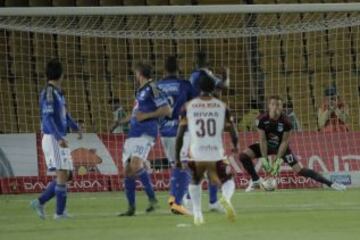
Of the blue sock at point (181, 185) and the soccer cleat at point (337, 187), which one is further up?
the blue sock at point (181, 185)

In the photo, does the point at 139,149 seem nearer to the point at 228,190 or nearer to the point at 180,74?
the point at 228,190

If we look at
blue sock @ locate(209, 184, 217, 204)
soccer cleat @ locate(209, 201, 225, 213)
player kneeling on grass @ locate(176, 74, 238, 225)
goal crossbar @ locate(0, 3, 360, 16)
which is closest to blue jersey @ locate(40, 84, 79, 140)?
player kneeling on grass @ locate(176, 74, 238, 225)

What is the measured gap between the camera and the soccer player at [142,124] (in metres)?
13.4

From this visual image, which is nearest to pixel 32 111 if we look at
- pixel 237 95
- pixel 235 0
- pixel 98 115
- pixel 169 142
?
pixel 98 115

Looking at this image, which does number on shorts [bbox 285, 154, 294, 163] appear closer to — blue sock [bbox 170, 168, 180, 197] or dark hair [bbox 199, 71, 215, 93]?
blue sock [bbox 170, 168, 180, 197]

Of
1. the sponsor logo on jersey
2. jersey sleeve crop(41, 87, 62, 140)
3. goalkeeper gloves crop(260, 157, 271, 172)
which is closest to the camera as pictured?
A: jersey sleeve crop(41, 87, 62, 140)

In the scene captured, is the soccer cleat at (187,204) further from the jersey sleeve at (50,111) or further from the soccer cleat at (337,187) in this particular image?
the soccer cleat at (337,187)

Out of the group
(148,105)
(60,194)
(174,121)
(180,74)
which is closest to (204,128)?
(148,105)

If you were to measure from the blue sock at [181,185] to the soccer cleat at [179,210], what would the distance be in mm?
61

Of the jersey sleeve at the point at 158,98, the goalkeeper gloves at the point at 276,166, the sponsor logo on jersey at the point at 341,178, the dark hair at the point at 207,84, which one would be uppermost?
the dark hair at the point at 207,84

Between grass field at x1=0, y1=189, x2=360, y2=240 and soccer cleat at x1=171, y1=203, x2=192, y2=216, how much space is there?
135 mm

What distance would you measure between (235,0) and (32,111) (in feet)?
20.0

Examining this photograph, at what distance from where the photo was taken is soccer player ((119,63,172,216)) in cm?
1345

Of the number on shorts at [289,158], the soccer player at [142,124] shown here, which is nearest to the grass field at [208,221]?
the soccer player at [142,124]
